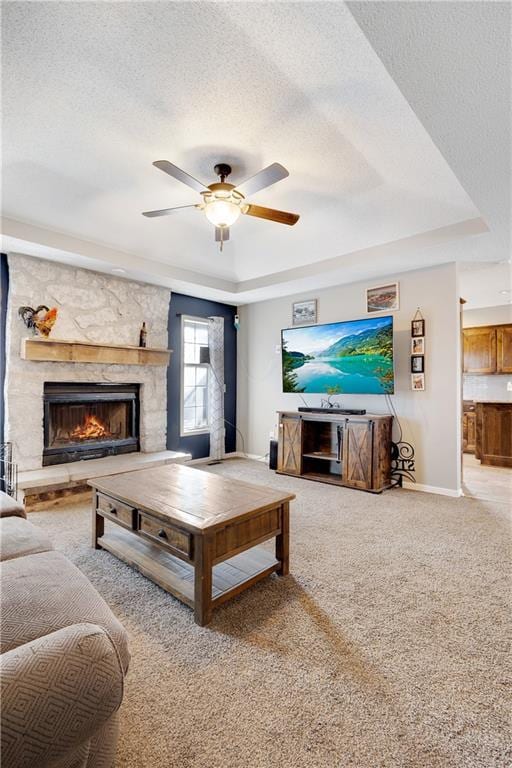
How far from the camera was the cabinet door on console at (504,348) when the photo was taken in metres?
6.28

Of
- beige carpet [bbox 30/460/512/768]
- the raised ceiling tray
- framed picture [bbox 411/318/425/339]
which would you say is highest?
framed picture [bbox 411/318/425/339]

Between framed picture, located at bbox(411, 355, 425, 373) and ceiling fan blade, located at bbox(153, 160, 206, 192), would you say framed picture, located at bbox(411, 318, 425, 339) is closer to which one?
framed picture, located at bbox(411, 355, 425, 373)

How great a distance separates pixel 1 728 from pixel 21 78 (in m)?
2.62

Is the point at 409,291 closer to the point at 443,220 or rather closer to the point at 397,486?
the point at 443,220

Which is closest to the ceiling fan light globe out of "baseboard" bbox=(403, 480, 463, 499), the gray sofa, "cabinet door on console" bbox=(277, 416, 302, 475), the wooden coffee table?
the wooden coffee table

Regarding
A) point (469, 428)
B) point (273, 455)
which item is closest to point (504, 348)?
point (469, 428)

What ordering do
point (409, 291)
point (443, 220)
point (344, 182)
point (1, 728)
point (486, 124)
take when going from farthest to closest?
point (409, 291) < point (443, 220) < point (344, 182) < point (486, 124) < point (1, 728)

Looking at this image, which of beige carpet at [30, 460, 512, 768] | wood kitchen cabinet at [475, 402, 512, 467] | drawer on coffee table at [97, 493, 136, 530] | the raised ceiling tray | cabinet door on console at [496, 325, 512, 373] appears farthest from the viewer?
cabinet door on console at [496, 325, 512, 373]

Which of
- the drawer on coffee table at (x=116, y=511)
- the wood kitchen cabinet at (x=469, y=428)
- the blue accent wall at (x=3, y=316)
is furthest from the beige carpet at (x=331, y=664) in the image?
the wood kitchen cabinet at (x=469, y=428)

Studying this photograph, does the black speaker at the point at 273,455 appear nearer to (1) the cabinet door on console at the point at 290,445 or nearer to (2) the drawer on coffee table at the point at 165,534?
(1) the cabinet door on console at the point at 290,445

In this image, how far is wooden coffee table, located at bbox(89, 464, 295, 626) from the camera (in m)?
1.88

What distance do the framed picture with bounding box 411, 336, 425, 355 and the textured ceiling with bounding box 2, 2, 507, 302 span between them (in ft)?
2.77

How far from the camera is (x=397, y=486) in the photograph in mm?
4363

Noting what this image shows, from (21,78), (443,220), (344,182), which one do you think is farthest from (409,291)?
(21,78)
